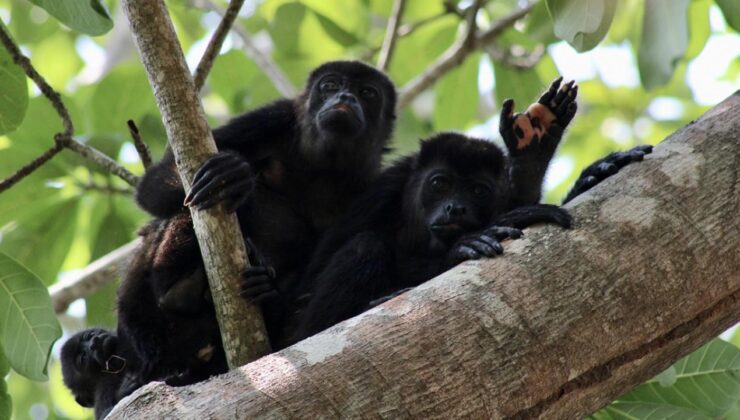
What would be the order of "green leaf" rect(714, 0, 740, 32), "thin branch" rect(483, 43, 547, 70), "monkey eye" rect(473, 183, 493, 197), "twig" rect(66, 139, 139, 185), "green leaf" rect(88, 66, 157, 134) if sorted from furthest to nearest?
"thin branch" rect(483, 43, 547, 70)
"green leaf" rect(88, 66, 157, 134)
"monkey eye" rect(473, 183, 493, 197)
"twig" rect(66, 139, 139, 185)
"green leaf" rect(714, 0, 740, 32)

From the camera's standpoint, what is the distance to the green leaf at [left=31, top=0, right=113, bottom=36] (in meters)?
4.04

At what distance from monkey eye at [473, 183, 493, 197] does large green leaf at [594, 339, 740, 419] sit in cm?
139

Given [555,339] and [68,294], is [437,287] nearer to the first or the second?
[555,339]

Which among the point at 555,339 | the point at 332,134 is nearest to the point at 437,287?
the point at 555,339

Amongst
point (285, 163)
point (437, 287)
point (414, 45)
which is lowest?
point (437, 287)

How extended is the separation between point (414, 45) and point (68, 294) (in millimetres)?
3376

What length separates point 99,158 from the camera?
5039mm

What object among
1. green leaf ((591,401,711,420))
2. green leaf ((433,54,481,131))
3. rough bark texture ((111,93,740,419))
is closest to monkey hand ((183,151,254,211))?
rough bark texture ((111,93,740,419))

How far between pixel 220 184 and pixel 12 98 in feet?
4.96

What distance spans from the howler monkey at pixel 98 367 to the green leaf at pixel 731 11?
3456 millimetres

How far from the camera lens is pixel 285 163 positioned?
5547 millimetres

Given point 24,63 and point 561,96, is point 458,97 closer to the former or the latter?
point 561,96

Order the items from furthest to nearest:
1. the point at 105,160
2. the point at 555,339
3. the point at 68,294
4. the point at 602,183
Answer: the point at 68,294
the point at 105,160
the point at 602,183
the point at 555,339

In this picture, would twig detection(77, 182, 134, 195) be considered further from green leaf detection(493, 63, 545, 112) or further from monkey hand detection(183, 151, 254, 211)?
green leaf detection(493, 63, 545, 112)
